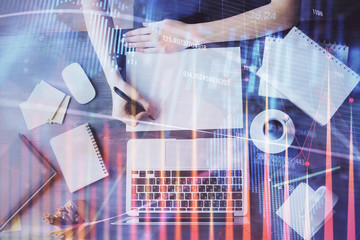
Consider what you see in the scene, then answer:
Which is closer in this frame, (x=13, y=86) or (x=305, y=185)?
(x=305, y=185)

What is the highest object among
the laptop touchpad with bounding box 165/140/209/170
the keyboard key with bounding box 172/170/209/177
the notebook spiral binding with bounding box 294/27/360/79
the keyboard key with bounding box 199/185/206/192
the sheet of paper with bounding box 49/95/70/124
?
the notebook spiral binding with bounding box 294/27/360/79

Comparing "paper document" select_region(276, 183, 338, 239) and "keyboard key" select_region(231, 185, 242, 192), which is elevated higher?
"keyboard key" select_region(231, 185, 242, 192)

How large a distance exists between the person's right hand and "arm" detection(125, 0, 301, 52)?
Answer: 0.15 meters

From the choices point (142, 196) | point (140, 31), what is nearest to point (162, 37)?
point (140, 31)

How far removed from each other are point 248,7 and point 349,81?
1.41 ft

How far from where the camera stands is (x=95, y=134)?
1.14 m

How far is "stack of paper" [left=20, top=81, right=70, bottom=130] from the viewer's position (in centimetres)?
114

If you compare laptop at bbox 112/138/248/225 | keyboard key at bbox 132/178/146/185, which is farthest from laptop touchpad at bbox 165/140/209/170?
keyboard key at bbox 132/178/146/185

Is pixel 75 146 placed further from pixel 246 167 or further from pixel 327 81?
pixel 327 81

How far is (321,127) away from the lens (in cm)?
Answer: 108

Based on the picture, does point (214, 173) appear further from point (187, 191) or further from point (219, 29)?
point (219, 29)

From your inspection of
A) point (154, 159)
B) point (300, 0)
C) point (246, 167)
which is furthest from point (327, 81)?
point (154, 159)

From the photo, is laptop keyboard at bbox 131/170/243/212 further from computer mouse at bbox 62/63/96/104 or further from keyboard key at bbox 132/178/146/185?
computer mouse at bbox 62/63/96/104

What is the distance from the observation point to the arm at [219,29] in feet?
3.51
